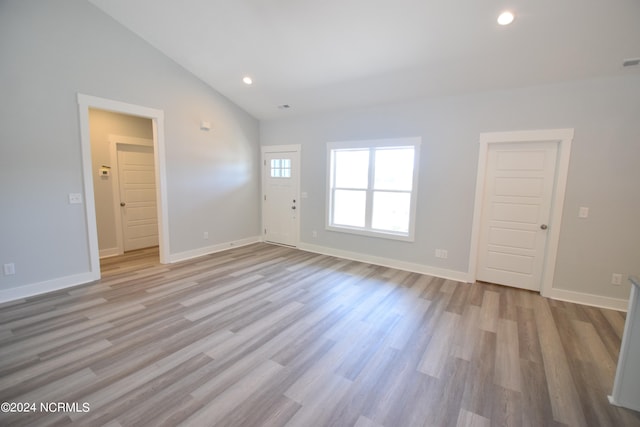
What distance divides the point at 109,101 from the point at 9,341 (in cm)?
301

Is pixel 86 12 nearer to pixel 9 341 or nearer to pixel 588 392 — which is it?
pixel 9 341

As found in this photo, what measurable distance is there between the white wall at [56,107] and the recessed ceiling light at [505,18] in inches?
178

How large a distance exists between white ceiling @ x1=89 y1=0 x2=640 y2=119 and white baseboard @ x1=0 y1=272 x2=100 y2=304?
3552 mm

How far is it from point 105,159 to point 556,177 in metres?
7.14

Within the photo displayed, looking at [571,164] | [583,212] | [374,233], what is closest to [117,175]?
[374,233]

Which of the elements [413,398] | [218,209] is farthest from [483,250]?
[218,209]

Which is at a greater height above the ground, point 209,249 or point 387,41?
point 387,41

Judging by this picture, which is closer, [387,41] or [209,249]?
[387,41]

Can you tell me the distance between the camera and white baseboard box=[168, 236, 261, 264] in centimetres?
475

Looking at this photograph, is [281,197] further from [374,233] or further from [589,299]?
[589,299]

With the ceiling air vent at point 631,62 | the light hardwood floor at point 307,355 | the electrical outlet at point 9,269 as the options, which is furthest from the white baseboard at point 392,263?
the electrical outlet at point 9,269

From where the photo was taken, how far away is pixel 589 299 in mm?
3340

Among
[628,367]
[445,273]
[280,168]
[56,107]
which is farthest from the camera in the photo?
[280,168]

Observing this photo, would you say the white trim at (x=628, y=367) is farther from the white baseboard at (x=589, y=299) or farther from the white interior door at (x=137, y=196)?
the white interior door at (x=137, y=196)
